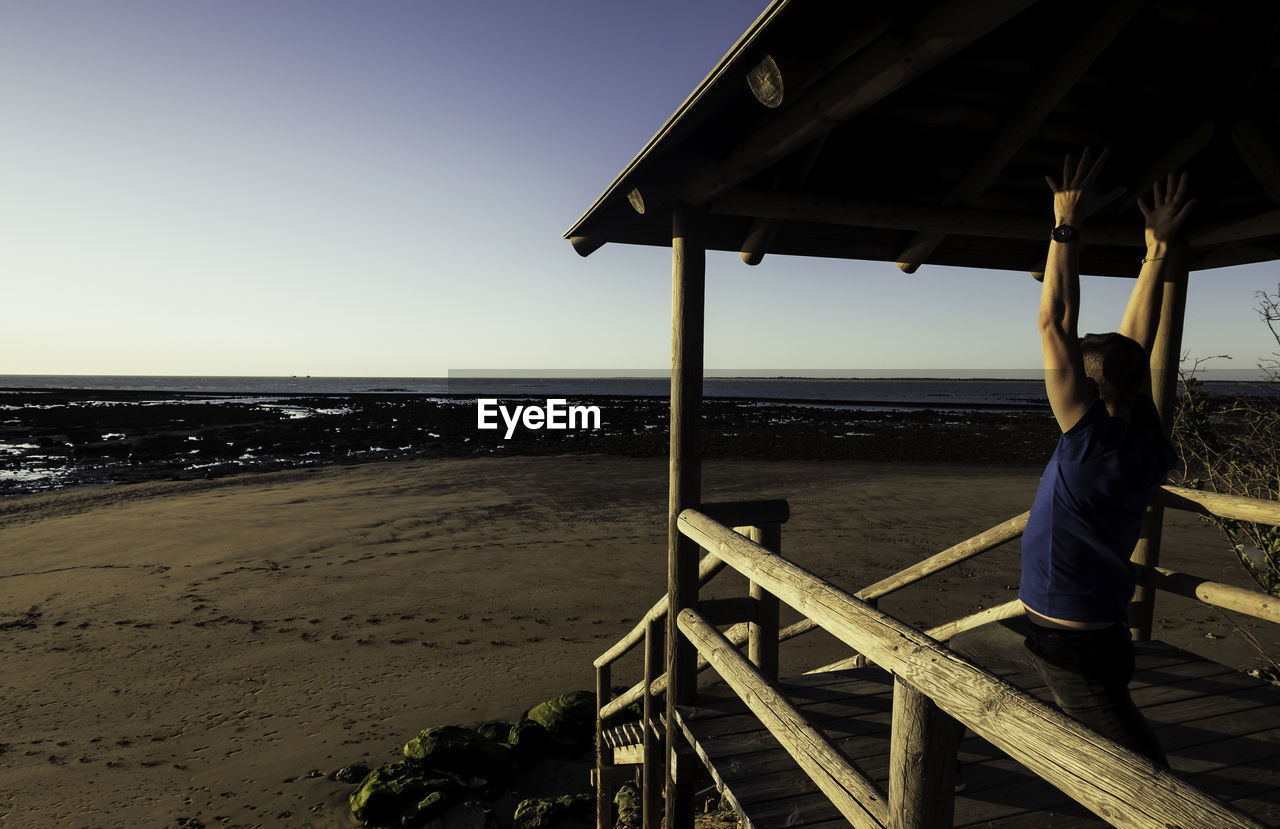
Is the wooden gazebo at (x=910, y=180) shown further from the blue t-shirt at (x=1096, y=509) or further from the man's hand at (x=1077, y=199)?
the blue t-shirt at (x=1096, y=509)

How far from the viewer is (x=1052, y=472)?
187 cm

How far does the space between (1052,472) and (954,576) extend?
9862mm

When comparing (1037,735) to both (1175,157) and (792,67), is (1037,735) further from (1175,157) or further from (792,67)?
(1175,157)

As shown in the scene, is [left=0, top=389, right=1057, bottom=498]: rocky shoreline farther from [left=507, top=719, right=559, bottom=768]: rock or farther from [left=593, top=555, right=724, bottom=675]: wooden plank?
[left=593, top=555, right=724, bottom=675]: wooden plank

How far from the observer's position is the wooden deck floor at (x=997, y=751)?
2.57m

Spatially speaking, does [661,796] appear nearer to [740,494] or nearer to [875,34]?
[875,34]

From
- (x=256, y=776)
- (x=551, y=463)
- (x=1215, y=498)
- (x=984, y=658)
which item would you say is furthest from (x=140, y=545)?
(x=1215, y=498)

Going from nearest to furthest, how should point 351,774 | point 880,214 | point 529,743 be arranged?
point 880,214, point 351,774, point 529,743

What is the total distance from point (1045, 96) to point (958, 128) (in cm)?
52

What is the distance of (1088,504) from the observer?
179 cm

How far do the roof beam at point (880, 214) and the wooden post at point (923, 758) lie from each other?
293 centimetres

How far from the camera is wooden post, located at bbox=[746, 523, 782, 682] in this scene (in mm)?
3701

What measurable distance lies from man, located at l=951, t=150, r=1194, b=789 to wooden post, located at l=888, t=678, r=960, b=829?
635 mm

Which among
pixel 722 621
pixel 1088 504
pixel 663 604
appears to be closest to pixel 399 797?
pixel 663 604
